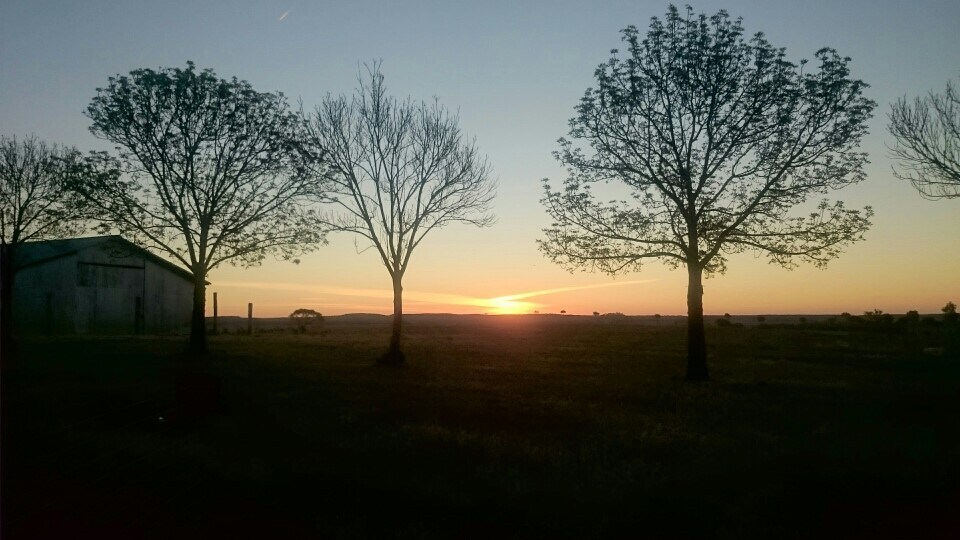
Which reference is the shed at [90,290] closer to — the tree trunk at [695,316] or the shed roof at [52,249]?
the shed roof at [52,249]

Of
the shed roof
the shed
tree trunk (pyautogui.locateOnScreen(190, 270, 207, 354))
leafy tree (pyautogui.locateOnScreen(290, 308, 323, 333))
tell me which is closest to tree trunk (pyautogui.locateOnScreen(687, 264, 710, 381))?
tree trunk (pyautogui.locateOnScreen(190, 270, 207, 354))

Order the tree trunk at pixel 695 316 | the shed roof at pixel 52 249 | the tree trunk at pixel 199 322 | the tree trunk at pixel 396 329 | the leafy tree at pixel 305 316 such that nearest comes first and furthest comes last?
1. the tree trunk at pixel 695 316
2. the tree trunk at pixel 396 329
3. the tree trunk at pixel 199 322
4. the shed roof at pixel 52 249
5. the leafy tree at pixel 305 316

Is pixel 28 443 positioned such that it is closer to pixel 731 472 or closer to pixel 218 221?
pixel 731 472

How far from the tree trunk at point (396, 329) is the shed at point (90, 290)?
21432 millimetres

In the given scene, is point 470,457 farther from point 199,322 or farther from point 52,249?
point 52,249

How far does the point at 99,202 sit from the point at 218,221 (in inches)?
216

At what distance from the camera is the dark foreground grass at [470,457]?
9.00m

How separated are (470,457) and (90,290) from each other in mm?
49087

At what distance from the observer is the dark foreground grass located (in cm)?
900

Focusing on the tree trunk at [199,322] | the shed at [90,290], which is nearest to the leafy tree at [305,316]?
the shed at [90,290]

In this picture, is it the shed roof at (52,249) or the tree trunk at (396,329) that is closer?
the tree trunk at (396,329)

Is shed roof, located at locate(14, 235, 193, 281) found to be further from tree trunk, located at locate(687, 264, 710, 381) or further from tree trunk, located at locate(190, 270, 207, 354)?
tree trunk, located at locate(687, 264, 710, 381)

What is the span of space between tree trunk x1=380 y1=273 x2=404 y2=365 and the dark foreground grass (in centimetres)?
667

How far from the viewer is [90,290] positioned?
52938 mm
